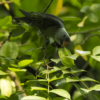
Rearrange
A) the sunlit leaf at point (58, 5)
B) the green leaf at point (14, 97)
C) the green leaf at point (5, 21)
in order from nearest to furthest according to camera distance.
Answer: the green leaf at point (14, 97) → the green leaf at point (5, 21) → the sunlit leaf at point (58, 5)

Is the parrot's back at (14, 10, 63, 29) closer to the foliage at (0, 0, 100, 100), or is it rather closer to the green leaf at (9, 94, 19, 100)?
the foliage at (0, 0, 100, 100)

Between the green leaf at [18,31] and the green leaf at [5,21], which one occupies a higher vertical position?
the green leaf at [5,21]

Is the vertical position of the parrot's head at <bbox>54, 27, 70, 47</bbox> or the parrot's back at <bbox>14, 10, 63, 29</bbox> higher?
the parrot's back at <bbox>14, 10, 63, 29</bbox>

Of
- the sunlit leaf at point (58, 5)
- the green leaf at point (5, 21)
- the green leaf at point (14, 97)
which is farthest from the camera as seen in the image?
the sunlit leaf at point (58, 5)

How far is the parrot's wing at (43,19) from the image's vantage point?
16.3 inches

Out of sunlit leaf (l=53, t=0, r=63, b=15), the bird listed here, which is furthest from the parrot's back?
sunlit leaf (l=53, t=0, r=63, b=15)

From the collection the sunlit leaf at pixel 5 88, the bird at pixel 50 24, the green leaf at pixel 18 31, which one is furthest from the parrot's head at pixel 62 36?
the sunlit leaf at pixel 5 88

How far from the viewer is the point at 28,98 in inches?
9.5

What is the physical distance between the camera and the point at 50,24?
0.43m

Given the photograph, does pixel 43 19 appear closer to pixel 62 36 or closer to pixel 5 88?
pixel 62 36

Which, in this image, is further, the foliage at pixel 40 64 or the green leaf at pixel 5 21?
the green leaf at pixel 5 21

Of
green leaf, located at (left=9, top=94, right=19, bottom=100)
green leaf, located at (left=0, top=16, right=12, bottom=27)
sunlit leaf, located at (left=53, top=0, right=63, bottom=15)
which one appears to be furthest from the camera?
sunlit leaf, located at (left=53, top=0, right=63, bottom=15)

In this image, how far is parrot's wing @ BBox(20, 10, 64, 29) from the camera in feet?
1.36

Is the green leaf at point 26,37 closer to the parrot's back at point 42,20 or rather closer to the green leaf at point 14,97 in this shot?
the parrot's back at point 42,20
